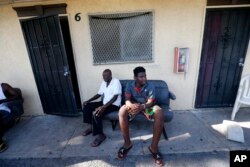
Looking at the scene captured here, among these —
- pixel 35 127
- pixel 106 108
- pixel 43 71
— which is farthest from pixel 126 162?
pixel 43 71

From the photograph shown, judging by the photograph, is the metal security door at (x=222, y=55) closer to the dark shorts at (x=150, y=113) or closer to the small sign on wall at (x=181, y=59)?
the small sign on wall at (x=181, y=59)

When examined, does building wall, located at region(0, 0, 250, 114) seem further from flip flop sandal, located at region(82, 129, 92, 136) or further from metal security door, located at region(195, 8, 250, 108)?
Answer: flip flop sandal, located at region(82, 129, 92, 136)

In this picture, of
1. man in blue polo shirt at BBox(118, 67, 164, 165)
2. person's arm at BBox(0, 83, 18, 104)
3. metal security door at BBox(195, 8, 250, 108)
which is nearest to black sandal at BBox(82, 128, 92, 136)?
man in blue polo shirt at BBox(118, 67, 164, 165)

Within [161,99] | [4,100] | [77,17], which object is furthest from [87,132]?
[77,17]

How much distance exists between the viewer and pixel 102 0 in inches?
122

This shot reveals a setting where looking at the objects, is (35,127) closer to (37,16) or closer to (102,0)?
(37,16)

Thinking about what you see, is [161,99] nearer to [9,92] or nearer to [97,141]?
[97,141]

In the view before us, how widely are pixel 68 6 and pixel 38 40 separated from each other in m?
0.89

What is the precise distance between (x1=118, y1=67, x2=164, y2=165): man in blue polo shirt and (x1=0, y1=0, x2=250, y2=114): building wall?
83 cm

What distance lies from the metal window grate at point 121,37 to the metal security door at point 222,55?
3.87 ft

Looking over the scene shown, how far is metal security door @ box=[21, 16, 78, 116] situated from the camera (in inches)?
122

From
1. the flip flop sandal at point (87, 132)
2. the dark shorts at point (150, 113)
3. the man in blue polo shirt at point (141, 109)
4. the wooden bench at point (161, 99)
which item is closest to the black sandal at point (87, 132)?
the flip flop sandal at point (87, 132)

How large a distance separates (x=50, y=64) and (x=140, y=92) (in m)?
1.97

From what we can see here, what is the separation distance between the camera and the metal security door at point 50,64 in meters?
3.11
